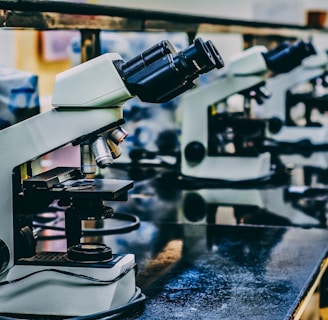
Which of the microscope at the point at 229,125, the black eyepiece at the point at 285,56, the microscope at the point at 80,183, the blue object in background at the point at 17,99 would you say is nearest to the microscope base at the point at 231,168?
the microscope at the point at 229,125

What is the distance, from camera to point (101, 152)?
109cm

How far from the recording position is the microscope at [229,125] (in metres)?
2.40

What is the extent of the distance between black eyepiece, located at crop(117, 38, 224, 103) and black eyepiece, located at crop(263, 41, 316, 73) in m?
1.34

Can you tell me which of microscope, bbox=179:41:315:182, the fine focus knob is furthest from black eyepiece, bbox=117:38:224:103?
microscope, bbox=179:41:315:182

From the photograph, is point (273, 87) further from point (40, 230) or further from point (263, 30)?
point (40, 230)

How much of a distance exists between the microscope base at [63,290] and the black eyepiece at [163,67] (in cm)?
28

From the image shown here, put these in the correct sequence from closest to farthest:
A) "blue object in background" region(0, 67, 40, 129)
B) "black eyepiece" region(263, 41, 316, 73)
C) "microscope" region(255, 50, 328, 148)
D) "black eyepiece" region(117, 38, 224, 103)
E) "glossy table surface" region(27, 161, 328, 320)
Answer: "black eyepiece" region(117, 38, 224, 103) → "glossy table surface" region(27, 161, 328, 320) → "blue object in background" region(0, 67, 40, 129) → "black eyepiece" region(263, 41, 316, 73) → "microscope" region(255, 50, 328, 148)

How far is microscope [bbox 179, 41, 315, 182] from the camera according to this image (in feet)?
7.86

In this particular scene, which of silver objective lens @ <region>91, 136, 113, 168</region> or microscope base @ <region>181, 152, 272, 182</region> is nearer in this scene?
silver objective lens @ <region>91, 136, 113, 168</region>

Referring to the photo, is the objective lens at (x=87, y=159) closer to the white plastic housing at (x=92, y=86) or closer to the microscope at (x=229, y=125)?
the white plastic housing at (x=92, y=86)

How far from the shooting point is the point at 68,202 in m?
1.13

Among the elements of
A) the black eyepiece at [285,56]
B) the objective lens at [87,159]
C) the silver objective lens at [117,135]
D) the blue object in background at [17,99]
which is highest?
the black eyepiece at [285,56]

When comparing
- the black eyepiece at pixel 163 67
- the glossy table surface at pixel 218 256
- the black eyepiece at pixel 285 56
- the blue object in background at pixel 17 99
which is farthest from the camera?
the black eyepiece at pixel 285 56

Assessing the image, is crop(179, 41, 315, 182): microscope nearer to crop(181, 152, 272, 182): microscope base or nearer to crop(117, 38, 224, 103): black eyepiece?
crop(181, 152, 272, 182): microscope base
